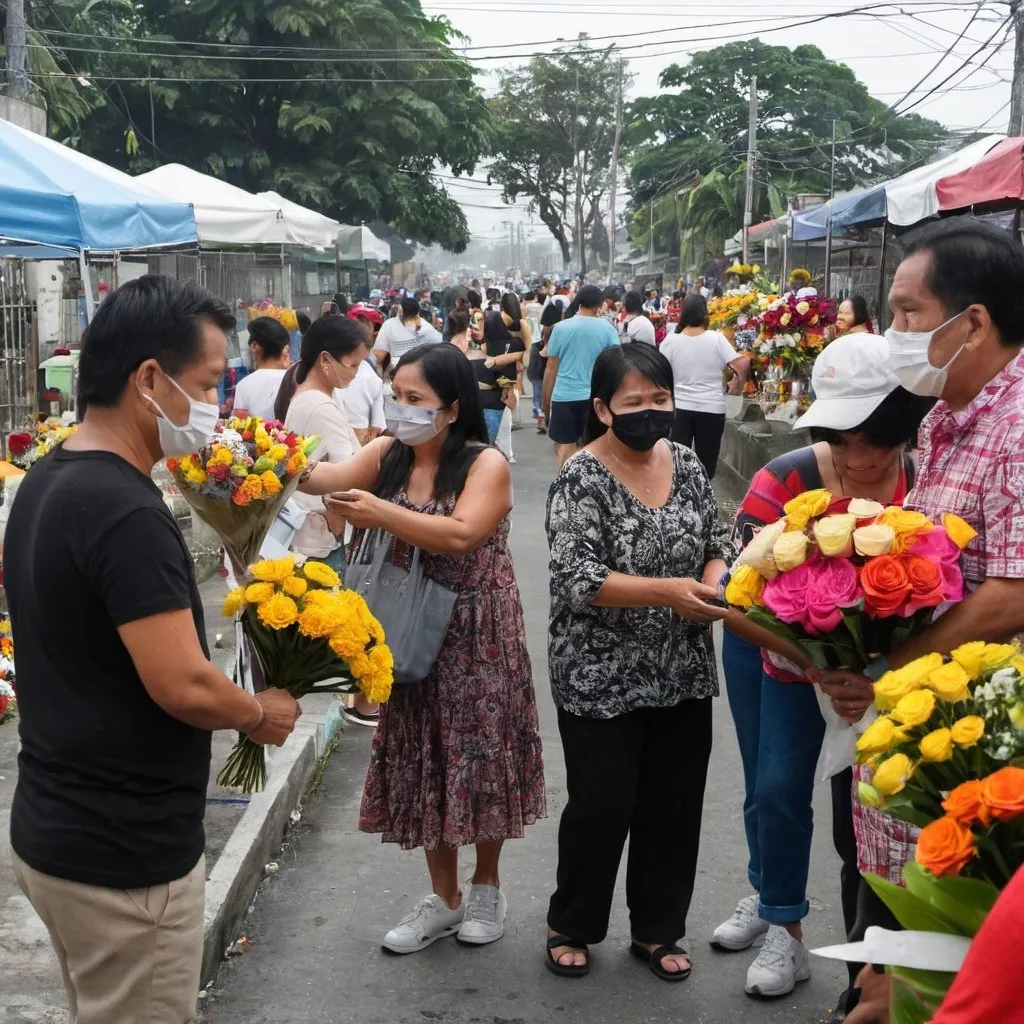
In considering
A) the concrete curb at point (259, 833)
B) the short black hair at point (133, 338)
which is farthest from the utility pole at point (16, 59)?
the short black hair at point (133, 338)

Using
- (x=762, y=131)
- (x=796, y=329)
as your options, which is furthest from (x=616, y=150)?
→ (x=796, y=329)

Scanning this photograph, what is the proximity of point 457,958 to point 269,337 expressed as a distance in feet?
14.3

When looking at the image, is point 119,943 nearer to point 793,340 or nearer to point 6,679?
point 6,679

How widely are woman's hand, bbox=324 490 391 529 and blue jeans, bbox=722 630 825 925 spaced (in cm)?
120

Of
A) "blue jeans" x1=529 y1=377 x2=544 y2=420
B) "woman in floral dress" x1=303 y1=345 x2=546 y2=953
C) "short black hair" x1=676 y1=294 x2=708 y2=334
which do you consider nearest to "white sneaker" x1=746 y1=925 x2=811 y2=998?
"woman in floral dress" x1=303 y1=345 x2=546 y2=953

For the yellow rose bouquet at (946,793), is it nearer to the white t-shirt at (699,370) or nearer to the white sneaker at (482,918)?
the white sneaker at (482,918)

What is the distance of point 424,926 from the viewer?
426 centimetres

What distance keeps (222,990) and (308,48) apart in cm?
3456

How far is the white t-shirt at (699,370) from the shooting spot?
35.4 feet

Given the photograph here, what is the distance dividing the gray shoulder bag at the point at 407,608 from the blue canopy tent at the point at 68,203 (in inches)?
163

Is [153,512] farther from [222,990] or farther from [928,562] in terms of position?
[222,990]

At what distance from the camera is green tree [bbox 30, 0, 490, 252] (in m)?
34.3

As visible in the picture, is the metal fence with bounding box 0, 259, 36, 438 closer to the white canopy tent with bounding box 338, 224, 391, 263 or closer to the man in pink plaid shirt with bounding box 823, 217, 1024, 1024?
the man in pink plaid shirt with bounding box 823, 217, 1024, 1024

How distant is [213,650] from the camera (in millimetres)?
7453
